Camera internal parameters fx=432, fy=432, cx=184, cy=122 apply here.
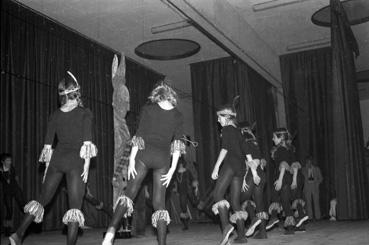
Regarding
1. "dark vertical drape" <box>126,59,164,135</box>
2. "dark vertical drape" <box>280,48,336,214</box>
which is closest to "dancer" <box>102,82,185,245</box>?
"dark vertical drape" <box>126,59,164,135</box>

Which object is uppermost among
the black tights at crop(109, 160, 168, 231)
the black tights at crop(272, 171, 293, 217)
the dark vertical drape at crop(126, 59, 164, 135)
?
the dark vertical drape at crop(126, 59, 164, 135)

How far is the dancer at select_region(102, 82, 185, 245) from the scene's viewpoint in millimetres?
3156

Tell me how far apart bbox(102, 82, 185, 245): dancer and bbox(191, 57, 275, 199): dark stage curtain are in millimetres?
7350

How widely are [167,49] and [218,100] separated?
2007mm

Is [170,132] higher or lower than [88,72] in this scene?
lower

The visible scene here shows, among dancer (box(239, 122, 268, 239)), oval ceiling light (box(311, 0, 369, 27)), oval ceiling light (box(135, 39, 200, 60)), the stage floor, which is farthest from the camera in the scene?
oval ceiling light (box(135, 39, 200, 60))

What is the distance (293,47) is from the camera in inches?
422

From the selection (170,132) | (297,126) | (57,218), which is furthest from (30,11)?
(297,126)

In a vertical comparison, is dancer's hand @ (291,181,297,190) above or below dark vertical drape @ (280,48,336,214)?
below

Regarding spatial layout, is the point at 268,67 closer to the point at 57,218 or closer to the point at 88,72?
the point at 88,72

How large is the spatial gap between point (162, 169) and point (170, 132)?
0.93 feet

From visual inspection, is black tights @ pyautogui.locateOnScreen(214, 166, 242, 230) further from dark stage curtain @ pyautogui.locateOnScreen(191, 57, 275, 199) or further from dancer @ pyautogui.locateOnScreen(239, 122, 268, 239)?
dark stage curtain @ pyautogui.locateOnScreen(191, 57, 275, 199)

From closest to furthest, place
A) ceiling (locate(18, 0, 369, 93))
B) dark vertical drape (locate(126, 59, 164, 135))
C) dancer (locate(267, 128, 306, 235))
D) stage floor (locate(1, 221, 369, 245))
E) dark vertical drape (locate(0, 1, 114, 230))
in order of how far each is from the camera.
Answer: stage floor (locate(1, 221, 369, 245)) < dancer (locate(267, 128, 306, 235)) < dark vertical drape (locate(0, 1, 114, 230)) < ceiling (locate(18, 0, 369, 93)) < dark vertical drape (locate(126, 59, 164, 135))

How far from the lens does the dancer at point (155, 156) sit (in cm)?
316
